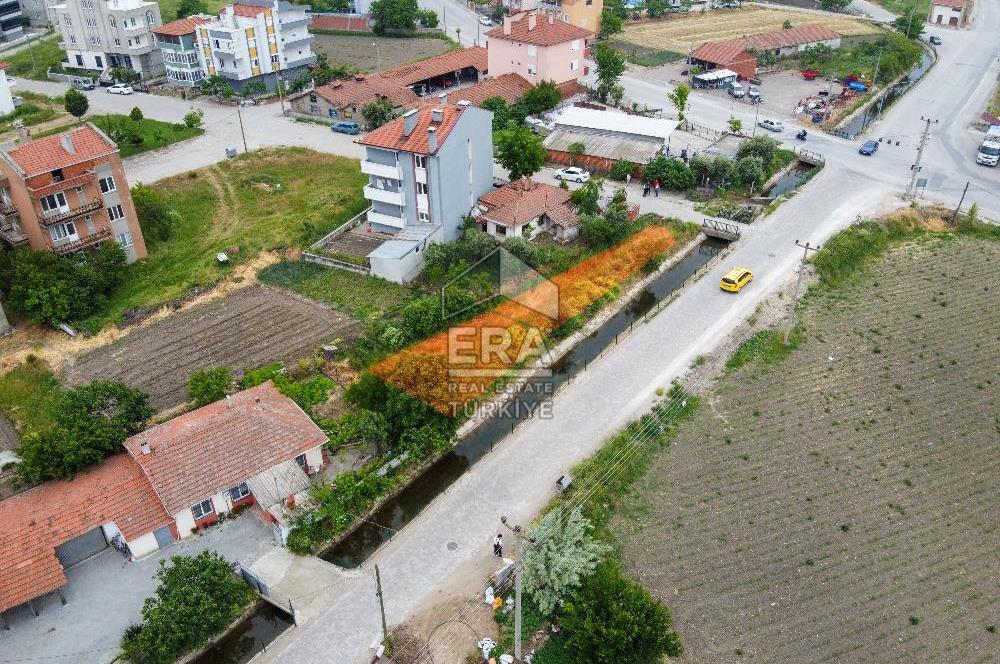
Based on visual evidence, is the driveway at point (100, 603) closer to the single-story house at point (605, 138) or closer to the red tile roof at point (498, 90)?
the single-story house at point (605, 138)

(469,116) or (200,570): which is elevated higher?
(469,116)

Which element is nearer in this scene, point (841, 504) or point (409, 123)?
point (841, 504)

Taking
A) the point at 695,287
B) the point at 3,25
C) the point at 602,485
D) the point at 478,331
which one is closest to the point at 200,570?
the point at 602,485

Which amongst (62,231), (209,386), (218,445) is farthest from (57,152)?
(218,445)

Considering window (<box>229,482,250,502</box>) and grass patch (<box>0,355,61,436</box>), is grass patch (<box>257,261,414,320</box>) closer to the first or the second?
grass patch (<box>0,355,61,436</box>)

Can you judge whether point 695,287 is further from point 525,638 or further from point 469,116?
point 525,638

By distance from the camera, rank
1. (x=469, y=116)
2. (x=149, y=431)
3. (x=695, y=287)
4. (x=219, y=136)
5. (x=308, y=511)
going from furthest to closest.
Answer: (x=219, y=136) → (x=469, y=116) → (x=695, y=287) → (x=149, y=431) → (x=308, y=511)

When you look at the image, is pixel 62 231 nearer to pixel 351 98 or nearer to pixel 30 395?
pixel 30 395
